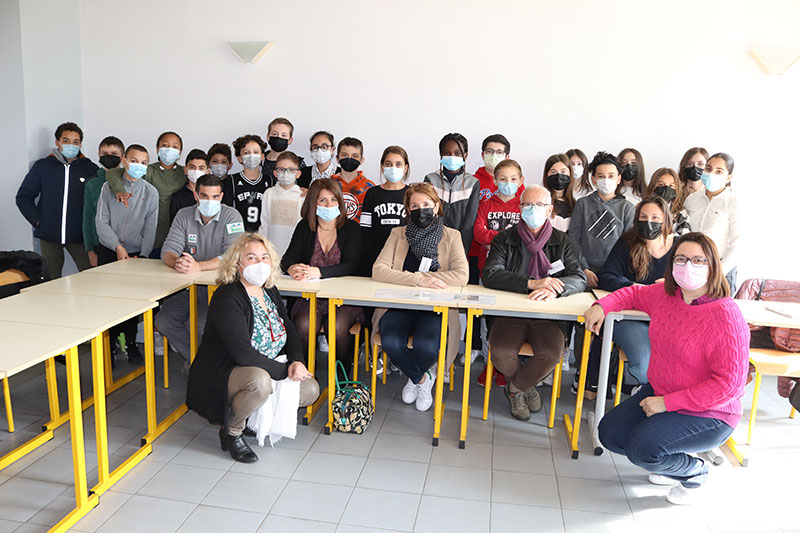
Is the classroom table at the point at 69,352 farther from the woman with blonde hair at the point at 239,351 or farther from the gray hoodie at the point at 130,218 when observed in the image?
the gray hoodie at the point at 130,218

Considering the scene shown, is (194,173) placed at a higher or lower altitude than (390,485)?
higher

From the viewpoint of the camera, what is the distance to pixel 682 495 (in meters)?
2.77

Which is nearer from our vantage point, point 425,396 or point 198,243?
point 425,396

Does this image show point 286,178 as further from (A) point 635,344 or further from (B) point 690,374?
(B) point 690,374

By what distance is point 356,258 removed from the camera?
3.89 meters

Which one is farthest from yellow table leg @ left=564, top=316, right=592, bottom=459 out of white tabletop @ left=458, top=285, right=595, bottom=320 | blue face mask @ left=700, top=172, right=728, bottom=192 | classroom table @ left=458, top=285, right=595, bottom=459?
blue face mask @ left=700, top=172, right=728, bottom=192

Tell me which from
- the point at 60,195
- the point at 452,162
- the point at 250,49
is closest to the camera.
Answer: the point at 452,162

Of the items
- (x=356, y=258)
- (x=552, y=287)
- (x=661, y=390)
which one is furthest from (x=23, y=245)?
(x=661, y=390)

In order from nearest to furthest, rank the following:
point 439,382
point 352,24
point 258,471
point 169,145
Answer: point 258,471 < point 439,382 < point 169,145 < point 352,24

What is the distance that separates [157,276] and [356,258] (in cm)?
127

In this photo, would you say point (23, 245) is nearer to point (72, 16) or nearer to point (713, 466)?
point (72, 16)

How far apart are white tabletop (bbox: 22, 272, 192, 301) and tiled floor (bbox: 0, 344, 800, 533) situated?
2.59 feet

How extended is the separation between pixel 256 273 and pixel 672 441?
7.10 feet

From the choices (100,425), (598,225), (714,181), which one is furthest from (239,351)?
(714,181)
